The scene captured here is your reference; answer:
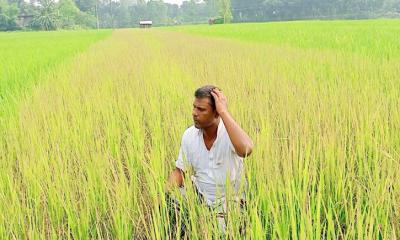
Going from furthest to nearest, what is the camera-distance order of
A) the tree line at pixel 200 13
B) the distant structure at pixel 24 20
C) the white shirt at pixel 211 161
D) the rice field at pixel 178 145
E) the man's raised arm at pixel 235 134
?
the distant structure at pixel 24 20 < the tree line at pixel 200 13 < the white shirt at pixel 211 161 < the man's raised arm at pixel 235 134 < the rice field at pixel 178 145

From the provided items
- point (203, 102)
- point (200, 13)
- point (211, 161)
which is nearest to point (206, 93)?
point (203, 102)

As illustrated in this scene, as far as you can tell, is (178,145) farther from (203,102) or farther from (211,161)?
(203,102)

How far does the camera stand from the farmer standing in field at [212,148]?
1.61 metres

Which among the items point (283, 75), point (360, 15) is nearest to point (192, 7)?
point (360, 15)

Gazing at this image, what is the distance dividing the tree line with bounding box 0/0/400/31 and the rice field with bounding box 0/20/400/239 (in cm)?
4655

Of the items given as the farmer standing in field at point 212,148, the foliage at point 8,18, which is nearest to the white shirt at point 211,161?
the farmer standing in field at point 212,148

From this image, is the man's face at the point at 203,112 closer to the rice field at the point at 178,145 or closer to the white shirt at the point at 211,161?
the white shirt at the point at 211,161

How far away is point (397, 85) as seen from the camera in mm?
3359

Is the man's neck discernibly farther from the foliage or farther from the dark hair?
the foliage

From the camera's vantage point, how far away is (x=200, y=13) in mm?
89500

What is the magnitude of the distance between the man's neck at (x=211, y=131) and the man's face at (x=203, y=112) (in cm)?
4

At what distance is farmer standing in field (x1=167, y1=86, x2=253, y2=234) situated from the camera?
1.61 meters

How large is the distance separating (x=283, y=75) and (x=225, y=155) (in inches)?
112

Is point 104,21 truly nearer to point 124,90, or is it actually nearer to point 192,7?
point 192,7
